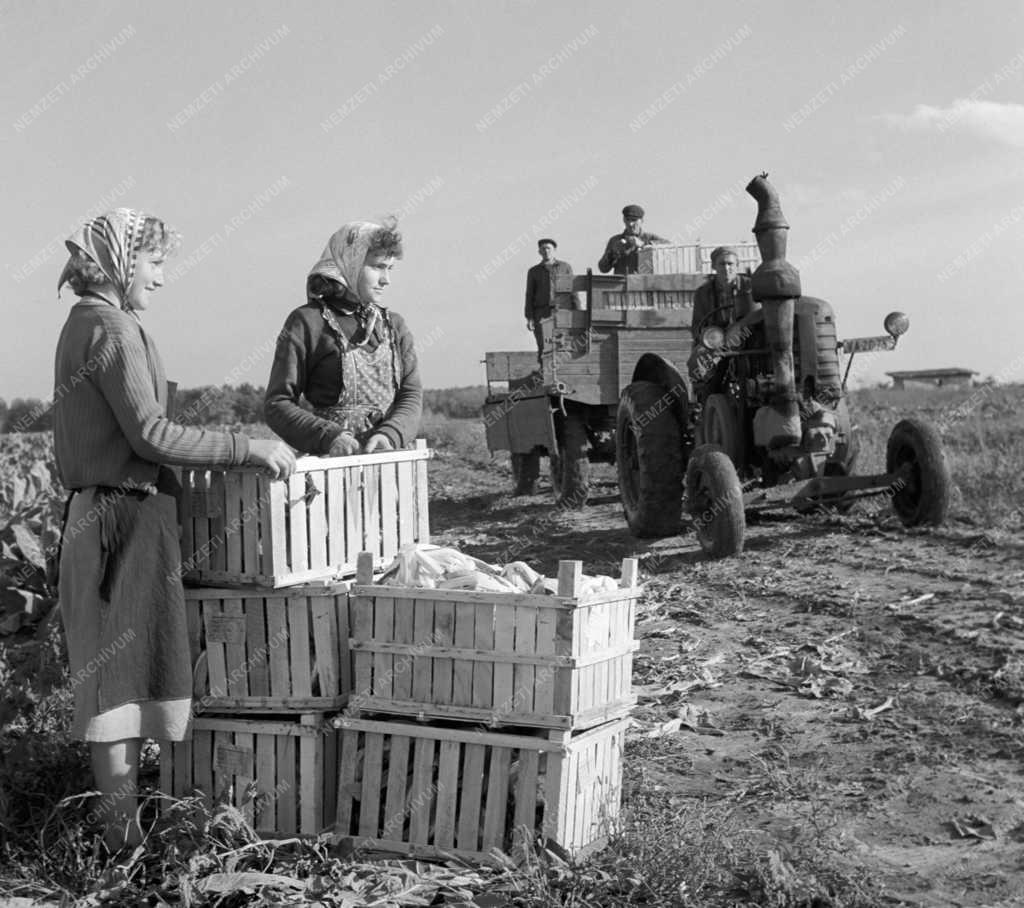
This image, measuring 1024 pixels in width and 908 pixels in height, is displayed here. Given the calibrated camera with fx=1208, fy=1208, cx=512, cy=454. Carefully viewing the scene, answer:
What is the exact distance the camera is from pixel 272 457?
12.2 feet

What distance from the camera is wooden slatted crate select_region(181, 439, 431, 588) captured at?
151 inches

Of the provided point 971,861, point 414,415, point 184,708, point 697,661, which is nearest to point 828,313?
point 697,661

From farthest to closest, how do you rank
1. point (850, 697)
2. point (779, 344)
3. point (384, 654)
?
point (779, 344)
point (850, 697)
point (384, 654)

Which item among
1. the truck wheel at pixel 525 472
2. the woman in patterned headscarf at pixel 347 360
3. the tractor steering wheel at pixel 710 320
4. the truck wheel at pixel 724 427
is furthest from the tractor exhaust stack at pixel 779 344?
the truck wheel at pixel 525 472

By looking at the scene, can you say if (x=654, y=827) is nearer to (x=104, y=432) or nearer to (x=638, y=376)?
(x=104, y=432)

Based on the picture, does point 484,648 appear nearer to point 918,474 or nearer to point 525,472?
point 918,474

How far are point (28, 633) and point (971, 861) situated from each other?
595cm

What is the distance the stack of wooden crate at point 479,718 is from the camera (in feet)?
11.9

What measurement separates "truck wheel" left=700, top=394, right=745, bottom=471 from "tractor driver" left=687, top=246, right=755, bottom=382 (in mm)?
257

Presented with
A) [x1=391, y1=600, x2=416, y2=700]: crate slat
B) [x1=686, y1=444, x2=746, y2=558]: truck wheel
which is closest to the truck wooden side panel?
[x1=686, y1=444, x2=746, y2=558]: truck wheel

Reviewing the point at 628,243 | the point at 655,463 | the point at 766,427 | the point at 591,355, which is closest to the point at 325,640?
the point at 766,427

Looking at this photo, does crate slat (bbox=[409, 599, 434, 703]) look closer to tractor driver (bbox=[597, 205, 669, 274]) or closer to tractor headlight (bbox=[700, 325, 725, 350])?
tractor headlight (bbox=[700, 325, 725, 350])

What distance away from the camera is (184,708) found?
377 centimetres

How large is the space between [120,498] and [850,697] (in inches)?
137
